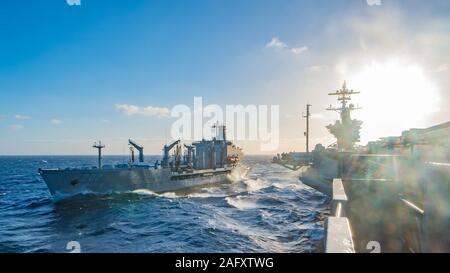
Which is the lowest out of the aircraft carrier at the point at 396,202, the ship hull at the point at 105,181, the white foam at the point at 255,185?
the white foam at the point at 255,185

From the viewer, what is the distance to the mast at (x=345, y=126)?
1519 inches

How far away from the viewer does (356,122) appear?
39.2m

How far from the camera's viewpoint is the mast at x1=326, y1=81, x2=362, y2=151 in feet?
127

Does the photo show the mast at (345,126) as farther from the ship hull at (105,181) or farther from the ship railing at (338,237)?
the ship railing at (338,237)

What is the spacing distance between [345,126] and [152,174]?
2778cm

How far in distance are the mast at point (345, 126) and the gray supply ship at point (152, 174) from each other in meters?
23.7

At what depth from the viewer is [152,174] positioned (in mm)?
39188

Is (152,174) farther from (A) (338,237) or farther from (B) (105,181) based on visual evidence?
(A) (338,237)

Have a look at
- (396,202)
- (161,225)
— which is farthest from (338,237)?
(161,225)

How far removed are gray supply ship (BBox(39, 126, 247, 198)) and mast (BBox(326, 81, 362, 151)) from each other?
2371 centimetres

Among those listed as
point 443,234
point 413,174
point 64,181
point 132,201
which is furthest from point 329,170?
point 64,181

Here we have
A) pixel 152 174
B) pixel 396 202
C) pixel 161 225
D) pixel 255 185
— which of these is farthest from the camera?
pixel 255 185

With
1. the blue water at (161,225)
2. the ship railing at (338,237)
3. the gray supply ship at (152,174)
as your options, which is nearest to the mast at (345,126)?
the blue water at (161,225)
